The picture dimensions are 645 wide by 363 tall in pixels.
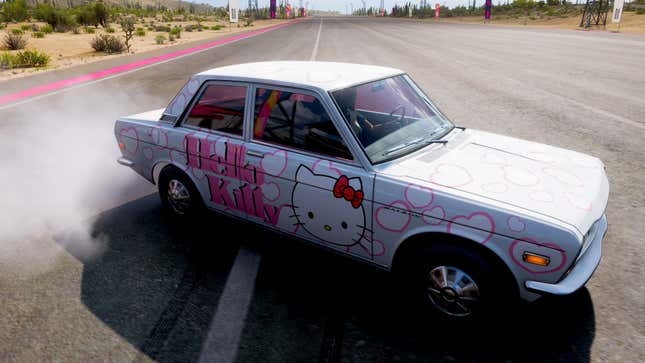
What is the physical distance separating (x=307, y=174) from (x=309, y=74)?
92cm

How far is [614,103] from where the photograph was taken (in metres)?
9.58

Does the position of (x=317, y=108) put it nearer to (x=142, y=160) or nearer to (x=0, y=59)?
(x=142, y=160)

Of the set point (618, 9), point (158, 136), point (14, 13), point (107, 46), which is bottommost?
point (158, 136)

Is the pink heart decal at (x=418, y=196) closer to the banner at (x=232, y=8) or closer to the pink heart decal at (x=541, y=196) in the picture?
the pink heart decal at (x=541, y=196)

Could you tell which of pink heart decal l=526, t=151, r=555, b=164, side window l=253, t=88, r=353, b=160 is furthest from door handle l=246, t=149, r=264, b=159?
pink heart decal l=526, t=151, r=555, b=164

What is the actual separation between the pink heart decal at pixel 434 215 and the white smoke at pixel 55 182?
2.97 meters

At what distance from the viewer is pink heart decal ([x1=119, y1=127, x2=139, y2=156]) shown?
457 cm

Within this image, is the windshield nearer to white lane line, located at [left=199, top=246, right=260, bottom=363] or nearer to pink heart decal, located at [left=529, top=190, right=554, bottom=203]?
pink heart decal, located at [left=529, top=190, right=554, bottom=203]

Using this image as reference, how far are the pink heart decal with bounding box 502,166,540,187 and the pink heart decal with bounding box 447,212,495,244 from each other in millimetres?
460

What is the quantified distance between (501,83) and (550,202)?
36.2 ft

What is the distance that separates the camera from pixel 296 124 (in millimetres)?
3428

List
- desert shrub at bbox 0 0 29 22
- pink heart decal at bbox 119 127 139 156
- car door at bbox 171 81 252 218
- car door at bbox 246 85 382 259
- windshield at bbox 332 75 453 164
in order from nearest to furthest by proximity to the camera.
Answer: car door at bbox 246 85 382 259 < windshield at bbox 332 75 453 164 < car door at bbox 171 81 252 218 < pink heart decal at bbox 119 127 139 156 < desert shrub at bbox 0 0 29 22

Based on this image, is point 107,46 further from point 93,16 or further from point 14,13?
point 14,13

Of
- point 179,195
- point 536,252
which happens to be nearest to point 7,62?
point 179,195
